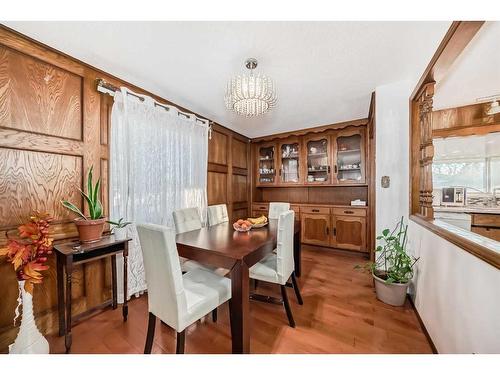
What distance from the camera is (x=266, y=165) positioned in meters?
4.46

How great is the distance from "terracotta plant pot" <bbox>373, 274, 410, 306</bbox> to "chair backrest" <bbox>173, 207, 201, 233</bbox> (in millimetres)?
1981

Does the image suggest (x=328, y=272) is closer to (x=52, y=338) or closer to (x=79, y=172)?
(x=52, y=338)

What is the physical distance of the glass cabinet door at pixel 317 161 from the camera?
3.76 metres

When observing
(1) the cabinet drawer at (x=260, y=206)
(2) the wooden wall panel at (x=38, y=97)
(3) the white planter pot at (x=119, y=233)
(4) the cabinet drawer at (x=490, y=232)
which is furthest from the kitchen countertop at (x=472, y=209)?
(2) the wooden wall panel at (x=38, y=97)

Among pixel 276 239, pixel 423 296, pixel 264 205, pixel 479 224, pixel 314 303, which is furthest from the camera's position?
pixel 264 205

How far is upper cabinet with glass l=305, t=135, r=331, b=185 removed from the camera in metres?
3.74

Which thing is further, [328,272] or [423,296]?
[328,272]

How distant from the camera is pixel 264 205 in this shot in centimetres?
423

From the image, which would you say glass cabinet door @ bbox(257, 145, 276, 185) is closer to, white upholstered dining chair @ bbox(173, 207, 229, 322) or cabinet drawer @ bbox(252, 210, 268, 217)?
cabinet drawer @ bbox(252, 210, 268, 217)

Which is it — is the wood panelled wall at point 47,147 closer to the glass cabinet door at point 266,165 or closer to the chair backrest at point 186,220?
the chair backrest at point 186,220

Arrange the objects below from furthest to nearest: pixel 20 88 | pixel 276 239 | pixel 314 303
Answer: pixel 314 303 → pixel 276 239 → pixel 20 88

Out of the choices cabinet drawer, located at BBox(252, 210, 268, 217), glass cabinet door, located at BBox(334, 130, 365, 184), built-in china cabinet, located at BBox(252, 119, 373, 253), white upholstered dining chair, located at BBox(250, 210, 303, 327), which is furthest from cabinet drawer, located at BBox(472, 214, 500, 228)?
cabinet drawer, located at BBox(252, 210, 268, 217)

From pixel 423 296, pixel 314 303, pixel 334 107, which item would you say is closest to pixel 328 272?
pixel 314 303
